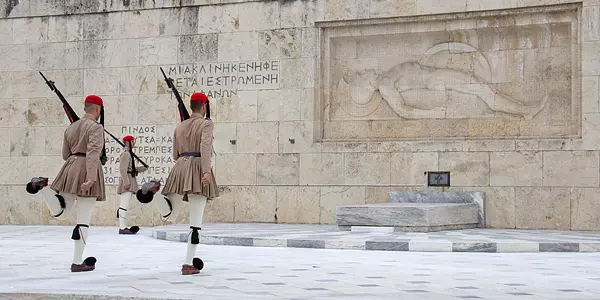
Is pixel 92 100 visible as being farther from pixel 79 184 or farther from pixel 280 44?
pixel 280 44

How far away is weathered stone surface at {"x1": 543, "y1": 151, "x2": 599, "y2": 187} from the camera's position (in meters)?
15.1

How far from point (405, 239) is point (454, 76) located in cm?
509

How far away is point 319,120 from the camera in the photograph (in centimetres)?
1692

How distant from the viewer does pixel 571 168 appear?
15.2m

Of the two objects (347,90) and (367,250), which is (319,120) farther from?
(367,250)

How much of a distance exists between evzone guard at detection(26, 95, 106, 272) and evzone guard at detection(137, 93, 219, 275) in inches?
22.8

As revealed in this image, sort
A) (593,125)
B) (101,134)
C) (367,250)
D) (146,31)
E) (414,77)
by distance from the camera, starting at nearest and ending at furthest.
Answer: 1. (101,134)
2. (367,250)
3. (593,125)
4. (414,77)
5. (146,31)

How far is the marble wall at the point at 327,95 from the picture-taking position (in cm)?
1553

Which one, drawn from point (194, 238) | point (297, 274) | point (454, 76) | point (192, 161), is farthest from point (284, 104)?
point (297, 274)

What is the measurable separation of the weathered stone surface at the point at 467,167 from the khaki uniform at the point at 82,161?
8.19 meters

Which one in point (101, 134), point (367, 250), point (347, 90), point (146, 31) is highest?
point (146, 31)

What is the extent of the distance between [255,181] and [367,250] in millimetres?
5366

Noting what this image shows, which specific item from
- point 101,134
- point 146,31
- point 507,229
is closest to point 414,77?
point 507,229

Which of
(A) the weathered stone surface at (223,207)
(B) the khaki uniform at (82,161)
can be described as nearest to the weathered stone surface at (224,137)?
(A) the weathered stone surface at (223,207)
